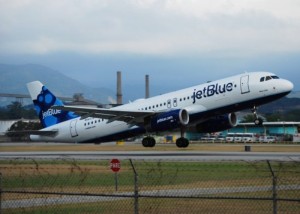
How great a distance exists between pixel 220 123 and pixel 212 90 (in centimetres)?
610

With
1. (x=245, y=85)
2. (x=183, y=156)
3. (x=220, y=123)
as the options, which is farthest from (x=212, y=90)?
(x=220, y=123)

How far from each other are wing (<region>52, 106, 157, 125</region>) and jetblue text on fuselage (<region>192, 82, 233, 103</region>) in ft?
12.8

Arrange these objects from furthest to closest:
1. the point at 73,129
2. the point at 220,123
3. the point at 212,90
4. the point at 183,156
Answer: the point at 73,129 < the point at 220,123 < the point at 212,90 < the point at 183,156

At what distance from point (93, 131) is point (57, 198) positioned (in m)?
36.7

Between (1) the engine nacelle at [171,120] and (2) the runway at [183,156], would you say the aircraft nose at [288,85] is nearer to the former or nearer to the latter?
(2) the runway at [183,156]

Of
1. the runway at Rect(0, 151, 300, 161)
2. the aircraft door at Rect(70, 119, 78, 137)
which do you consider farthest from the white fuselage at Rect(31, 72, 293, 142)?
the aircraft door at Rect(70, 119, 78, 137)

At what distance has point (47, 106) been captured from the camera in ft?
197

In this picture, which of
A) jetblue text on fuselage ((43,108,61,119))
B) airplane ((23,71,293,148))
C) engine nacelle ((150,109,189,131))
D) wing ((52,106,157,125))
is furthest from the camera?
jetblue text on fuselage ((43,108,61,119))

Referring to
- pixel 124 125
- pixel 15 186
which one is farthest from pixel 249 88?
pixel 15 186

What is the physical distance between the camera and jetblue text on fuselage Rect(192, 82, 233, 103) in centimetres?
4791

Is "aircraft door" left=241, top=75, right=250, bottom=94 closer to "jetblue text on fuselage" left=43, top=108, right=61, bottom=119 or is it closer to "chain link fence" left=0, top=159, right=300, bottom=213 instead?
"jetblue text on fuselage" left=43, top=108, right=61, bottom=119

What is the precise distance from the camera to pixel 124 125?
54.8 meters

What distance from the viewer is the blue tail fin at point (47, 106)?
196ft

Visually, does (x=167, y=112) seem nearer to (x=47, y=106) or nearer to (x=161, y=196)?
(x=47, y=106)
